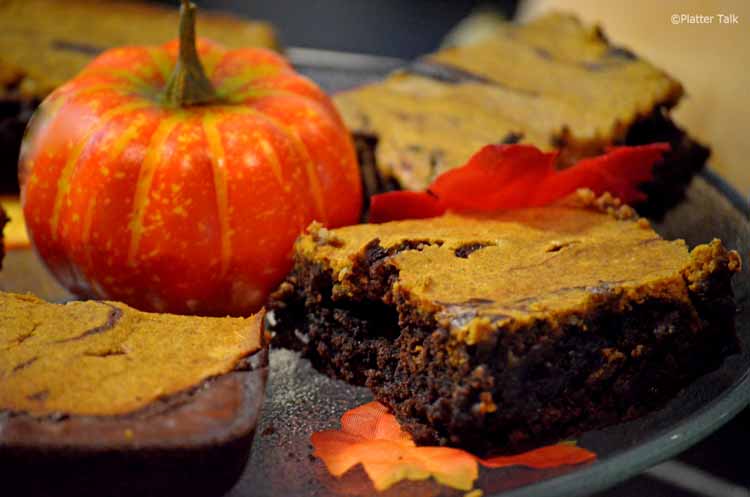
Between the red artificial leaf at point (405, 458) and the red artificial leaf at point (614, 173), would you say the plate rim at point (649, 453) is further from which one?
the red artificial leaf at point (614, 173)

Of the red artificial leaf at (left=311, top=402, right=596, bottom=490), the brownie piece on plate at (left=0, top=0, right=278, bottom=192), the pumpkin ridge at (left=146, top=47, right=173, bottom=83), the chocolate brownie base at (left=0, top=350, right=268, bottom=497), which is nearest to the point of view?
the chocolate brownie base at (left=0, top=350, right=268, bottom=497)

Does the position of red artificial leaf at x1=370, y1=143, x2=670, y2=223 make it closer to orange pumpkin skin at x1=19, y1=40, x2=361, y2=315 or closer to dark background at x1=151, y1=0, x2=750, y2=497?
orange pumpkin skin at x1=19, y1=40, x2=361, y2=315

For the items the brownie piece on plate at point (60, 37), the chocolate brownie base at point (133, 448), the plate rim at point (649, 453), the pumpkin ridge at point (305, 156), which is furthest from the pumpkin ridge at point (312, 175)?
the brownie piece on plate at point (60, 37)

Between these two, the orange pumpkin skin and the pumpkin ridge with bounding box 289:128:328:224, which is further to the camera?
the pumpkin ridge with bounding box 289:128:328:224

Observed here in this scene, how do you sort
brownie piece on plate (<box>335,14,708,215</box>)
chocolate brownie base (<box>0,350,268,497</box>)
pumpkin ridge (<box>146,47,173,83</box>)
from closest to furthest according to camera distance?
chocolate brownie base (<box>0,350,268,497</box>) < pumpkin ridge (<box>146,47,173,83</box>) < brownie piece on plate (<box>335,14,708,215</box>)

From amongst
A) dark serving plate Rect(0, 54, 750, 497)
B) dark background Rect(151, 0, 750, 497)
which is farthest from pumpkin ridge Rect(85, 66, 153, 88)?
dark background Rect(151, 0, 750, 497)

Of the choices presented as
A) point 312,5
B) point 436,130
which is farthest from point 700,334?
point 312,5

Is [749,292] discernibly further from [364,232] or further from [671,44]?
[671,44]

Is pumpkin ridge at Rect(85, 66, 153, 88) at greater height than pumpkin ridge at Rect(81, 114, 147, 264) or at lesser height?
greater
